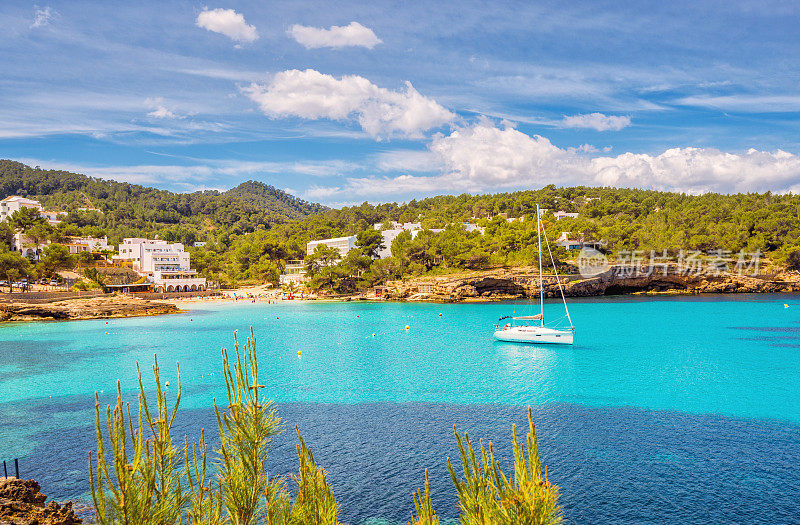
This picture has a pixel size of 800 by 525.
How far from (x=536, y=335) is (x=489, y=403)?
14.8 metres

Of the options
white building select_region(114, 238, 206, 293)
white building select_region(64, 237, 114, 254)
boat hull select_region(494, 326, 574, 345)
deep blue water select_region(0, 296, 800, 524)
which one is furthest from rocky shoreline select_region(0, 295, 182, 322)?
boat hull select_region(494, 326, 574, 345)

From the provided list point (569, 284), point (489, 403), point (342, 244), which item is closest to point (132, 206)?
point (342, 244)

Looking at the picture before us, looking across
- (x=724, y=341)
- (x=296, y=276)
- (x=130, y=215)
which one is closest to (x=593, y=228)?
(x=724, y=341)

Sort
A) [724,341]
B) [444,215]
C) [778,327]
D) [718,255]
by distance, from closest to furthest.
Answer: [724,341], [778,327], [718,255], [444,215]

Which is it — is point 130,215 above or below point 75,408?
above

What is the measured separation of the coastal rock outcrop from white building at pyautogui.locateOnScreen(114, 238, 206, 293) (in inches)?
2814

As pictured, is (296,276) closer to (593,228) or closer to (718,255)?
(593,228)

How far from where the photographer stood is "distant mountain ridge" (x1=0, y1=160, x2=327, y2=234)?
462ft

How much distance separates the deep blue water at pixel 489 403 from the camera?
13.2 m

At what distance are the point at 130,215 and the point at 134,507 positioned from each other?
511ft

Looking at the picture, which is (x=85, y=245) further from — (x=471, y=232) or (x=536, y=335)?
(x=536, y=335)

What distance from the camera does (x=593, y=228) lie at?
250 feet

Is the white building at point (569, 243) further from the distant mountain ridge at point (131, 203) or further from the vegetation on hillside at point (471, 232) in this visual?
the distant mountain ridge at point (131, 203)

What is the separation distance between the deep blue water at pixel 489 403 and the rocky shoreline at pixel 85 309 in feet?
30.3
